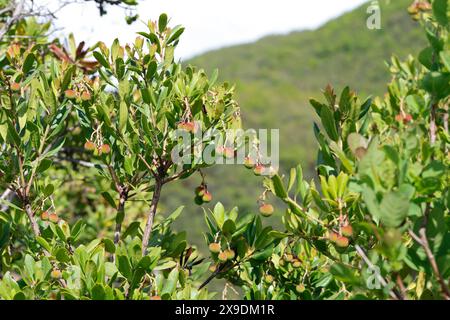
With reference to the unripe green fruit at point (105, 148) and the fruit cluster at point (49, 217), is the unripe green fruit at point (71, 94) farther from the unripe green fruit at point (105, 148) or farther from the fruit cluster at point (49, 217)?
the fruit cluster at point (49, 217)

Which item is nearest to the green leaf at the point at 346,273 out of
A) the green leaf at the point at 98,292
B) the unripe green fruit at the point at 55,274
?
the green leaf at the point at 98,292

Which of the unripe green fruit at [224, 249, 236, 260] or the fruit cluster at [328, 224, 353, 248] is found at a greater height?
the fruit cluster at [328, 224, 353, 248]

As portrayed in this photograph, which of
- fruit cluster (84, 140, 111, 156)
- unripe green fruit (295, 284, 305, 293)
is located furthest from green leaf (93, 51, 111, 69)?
unripe green fruit (295, 284, 305, 293)

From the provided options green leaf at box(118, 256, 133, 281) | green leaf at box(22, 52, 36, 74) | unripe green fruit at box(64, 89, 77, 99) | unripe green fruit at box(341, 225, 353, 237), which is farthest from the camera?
green leaf at box(22, 52, 36, 74)

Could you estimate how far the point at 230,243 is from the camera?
2.59 metres

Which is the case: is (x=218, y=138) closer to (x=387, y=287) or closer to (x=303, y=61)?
(x=387, y=287)

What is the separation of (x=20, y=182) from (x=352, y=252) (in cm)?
146

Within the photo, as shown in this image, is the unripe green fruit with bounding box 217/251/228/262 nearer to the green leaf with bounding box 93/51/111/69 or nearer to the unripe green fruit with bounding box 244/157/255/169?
the unripe green fruit with bounding box 244/157/255/169

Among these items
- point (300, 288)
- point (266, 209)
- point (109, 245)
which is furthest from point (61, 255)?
point (300, 288)

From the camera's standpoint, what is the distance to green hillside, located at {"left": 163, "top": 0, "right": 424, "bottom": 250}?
1534 inches

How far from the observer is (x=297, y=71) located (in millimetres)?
55188

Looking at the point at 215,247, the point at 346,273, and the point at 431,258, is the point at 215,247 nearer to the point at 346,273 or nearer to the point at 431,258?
the point at 346,273

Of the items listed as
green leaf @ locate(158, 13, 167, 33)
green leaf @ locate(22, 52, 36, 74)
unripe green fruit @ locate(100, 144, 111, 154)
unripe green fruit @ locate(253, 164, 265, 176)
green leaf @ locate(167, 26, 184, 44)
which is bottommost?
unripe green fruit @ locate(253, 164, 265, 176)
